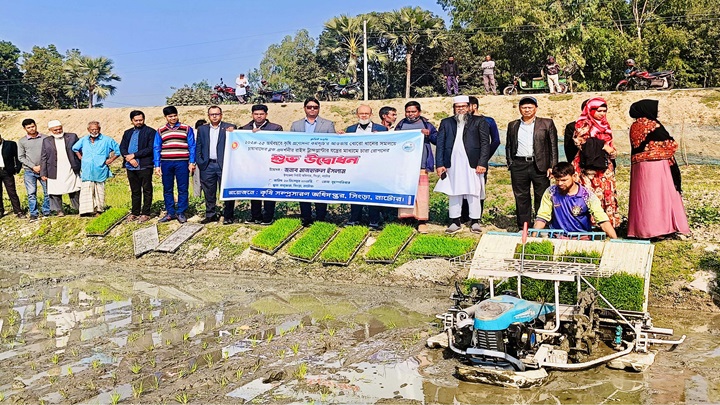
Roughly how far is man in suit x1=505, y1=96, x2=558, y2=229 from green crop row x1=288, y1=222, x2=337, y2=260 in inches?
113

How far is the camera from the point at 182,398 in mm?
5105

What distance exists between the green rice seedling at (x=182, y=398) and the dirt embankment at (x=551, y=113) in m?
13.9

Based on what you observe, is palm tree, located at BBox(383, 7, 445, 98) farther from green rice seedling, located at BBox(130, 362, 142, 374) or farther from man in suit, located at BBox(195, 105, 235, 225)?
green rice seedling, located at BBox(130, 362, 142, 374)

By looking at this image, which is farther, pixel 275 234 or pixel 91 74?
pixel 91 74

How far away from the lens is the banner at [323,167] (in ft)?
33.0

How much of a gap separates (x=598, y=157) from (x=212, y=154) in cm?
619

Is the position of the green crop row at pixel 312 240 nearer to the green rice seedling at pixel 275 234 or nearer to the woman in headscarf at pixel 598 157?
the green rice seedling at pixel 275 234

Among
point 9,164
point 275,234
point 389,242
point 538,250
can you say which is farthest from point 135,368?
point 9,164

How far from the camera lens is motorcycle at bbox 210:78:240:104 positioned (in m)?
30.8

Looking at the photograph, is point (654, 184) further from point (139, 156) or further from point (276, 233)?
point (139, 156)

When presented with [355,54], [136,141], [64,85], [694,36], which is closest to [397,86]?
[355,54]

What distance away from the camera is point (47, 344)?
21.8ft

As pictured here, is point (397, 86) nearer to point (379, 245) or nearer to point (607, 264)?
point (379, 245)

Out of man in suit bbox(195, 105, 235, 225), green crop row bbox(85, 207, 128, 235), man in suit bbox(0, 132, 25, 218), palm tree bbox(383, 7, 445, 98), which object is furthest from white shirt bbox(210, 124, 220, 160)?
palm tree bbox(383, 7, 445, 98)
